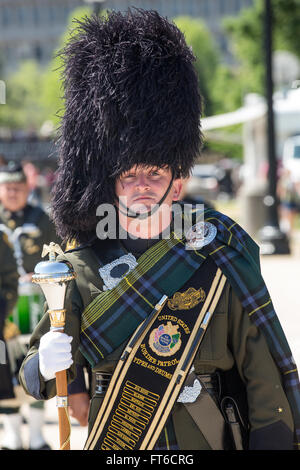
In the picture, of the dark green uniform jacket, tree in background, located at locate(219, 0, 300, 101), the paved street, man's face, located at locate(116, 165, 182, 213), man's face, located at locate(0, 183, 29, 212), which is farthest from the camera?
tree in background, located at locate(219, 0, 300, 101)

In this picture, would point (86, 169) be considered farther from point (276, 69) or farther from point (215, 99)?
point (215, 99)

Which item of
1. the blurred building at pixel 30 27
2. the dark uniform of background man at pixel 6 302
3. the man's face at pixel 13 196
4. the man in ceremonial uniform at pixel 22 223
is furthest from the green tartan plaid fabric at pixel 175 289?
the blurred building at pixel 30 27

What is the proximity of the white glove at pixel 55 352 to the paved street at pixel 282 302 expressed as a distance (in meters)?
Answer: 2.53

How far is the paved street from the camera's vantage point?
5587 millimetres

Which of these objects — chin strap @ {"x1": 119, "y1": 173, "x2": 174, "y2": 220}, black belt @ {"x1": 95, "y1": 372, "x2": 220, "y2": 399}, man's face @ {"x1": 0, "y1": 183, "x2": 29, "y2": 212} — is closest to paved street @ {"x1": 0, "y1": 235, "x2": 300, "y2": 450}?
man's face @ {"x1": 0, "y1": 183, "x2": 29, "y2": 212}

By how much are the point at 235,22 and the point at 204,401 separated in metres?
24.6

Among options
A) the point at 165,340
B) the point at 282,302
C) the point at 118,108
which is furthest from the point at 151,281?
the point at 282,302

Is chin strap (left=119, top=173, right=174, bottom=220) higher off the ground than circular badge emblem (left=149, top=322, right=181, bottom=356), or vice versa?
chin strap (left=119, top=173, right=174, bottom=220)

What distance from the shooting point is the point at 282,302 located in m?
9.11

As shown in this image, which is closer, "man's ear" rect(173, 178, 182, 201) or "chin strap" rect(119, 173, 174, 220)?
"chin strap" rect(119, 173, 174, 220)

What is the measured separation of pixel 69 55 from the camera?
10.1 feet

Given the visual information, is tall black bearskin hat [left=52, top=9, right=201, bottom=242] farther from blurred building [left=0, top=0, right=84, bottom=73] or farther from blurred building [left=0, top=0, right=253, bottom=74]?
blurred building [left=0, top=0, right=84, bottom=73]

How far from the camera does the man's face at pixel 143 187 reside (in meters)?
2.87

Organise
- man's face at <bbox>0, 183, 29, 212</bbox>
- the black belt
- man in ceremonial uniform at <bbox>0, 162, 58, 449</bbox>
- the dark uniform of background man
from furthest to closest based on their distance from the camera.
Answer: man's face at <bbox>0, 183, 29, 212</bbox>
man in ceremonial uniform at <bbox>0, 162, 58, 449</bbox>
the dark uniform of background man
the black belt
